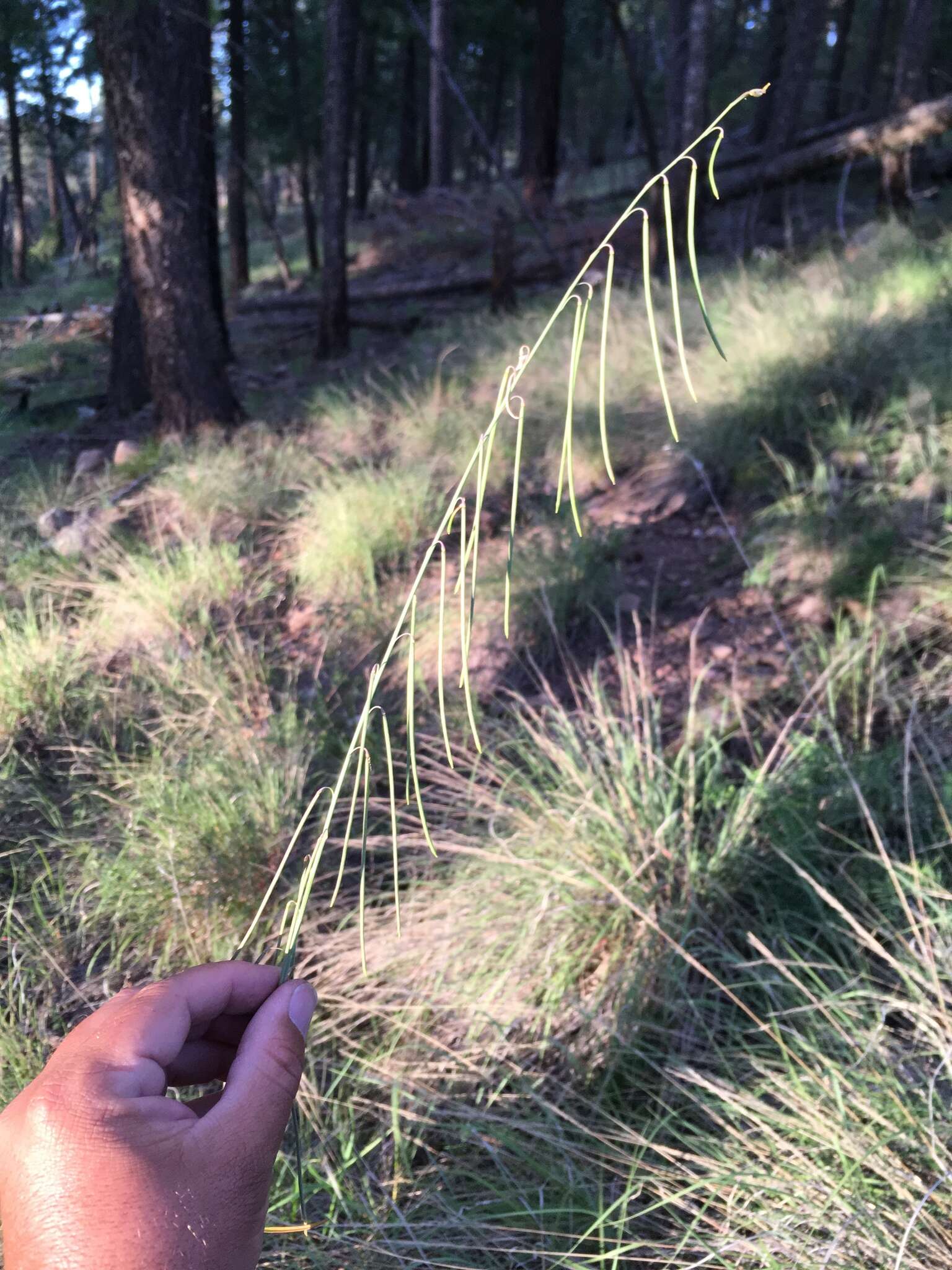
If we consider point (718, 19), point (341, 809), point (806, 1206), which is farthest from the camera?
point (718, 19)

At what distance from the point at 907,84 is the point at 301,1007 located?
34.4 ft

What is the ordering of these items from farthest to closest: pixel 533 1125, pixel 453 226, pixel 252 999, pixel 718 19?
pixel 718 19 → pixel 453 226 → pixel 533 1125 → pixel 252 999

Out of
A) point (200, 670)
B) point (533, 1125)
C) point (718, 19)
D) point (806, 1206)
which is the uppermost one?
point (718, 19)

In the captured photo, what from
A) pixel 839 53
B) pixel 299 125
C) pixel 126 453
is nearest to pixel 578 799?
pixel 126 453

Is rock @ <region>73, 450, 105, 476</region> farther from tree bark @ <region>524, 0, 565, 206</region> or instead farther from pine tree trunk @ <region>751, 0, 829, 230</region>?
tree bark @ <region>524, 0, 565, 206</region>

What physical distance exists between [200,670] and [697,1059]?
2053mm

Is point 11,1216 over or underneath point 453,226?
underneath

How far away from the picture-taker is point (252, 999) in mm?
1090

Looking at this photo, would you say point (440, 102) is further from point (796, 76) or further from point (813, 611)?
point (813, 611)

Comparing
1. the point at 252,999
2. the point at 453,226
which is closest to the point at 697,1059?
the point at 252,999

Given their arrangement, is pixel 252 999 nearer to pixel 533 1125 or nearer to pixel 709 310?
pixel 533 1125

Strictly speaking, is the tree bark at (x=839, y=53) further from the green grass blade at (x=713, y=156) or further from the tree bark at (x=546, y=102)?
the green grass blade at (x=713, y=156)

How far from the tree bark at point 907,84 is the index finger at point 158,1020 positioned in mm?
9260

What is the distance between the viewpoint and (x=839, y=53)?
1698 cm
